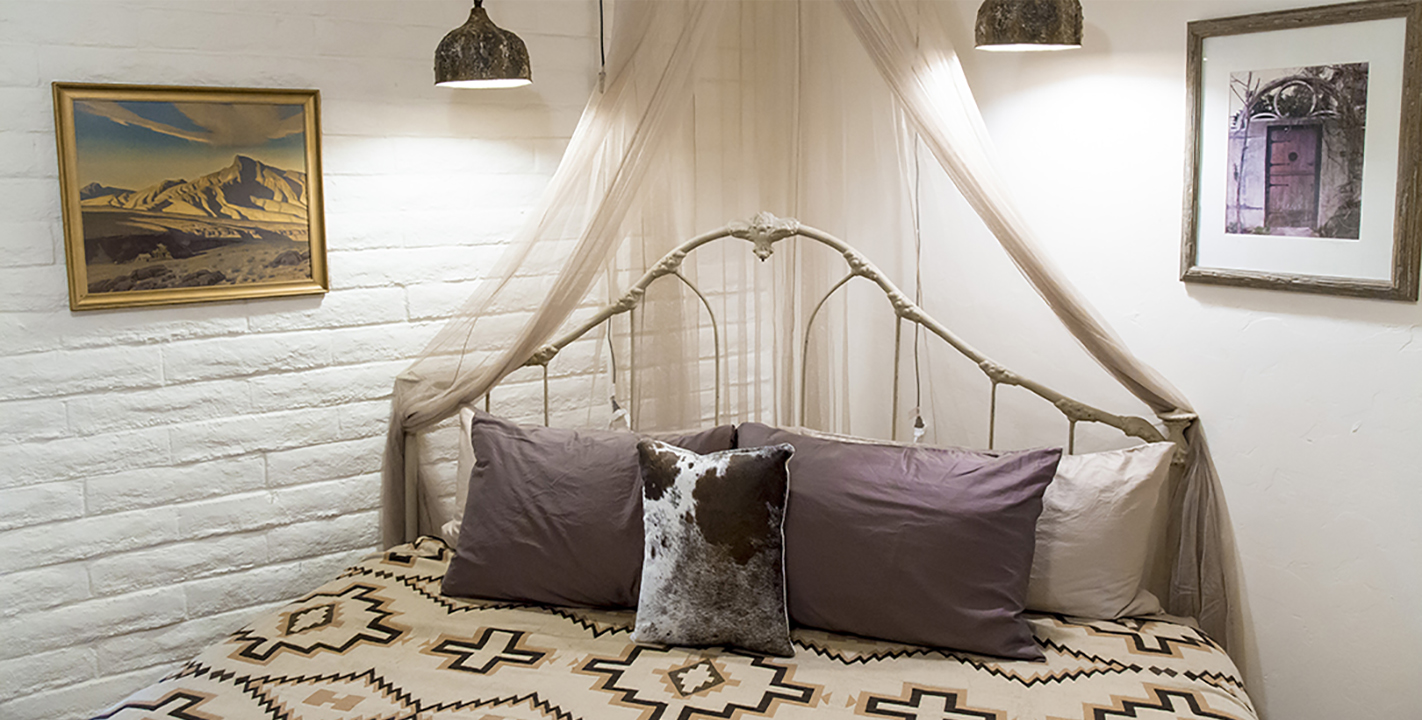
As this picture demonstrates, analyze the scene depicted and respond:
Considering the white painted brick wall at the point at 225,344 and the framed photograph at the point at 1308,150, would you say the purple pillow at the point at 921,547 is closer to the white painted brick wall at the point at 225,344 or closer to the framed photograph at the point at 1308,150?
the framed photograph at the point at 1308,150

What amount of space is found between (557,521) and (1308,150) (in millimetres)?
1689

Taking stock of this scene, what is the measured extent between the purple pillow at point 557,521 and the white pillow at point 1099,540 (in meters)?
0.74

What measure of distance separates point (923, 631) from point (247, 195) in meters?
1.78

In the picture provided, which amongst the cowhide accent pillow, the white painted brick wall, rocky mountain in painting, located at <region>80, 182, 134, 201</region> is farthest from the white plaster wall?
rocky mountain in painting, located at <region>80, 182, 134, 201</region>

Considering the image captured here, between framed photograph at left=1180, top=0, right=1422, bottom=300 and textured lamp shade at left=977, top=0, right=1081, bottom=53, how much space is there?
0.98 ft

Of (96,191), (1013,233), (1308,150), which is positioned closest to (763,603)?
(1013,233)

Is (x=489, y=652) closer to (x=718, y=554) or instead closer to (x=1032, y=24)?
(x=718, y=554)

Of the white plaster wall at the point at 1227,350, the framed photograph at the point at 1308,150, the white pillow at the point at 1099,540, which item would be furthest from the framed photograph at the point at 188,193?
the framed photograph at the point at 1308,150

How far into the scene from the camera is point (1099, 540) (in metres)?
2.32

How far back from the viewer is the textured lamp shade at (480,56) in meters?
2.41

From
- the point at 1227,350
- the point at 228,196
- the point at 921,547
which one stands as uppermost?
the point at 228,196

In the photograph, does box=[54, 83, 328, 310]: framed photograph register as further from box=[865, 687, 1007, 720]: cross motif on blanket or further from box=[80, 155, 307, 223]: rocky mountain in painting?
box=[865, 687, 1007, 720]: cross motif on blanket

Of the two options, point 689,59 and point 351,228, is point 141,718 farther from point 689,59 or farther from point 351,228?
point 689,59

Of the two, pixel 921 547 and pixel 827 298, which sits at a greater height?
pixel 827 298
